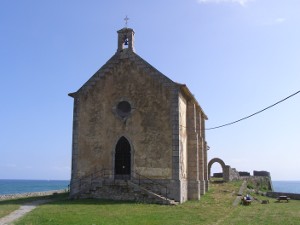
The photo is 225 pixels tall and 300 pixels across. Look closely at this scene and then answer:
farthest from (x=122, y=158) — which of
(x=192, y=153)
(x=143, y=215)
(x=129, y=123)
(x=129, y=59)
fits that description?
(x=143, y=215)

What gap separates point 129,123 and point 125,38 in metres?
6.18

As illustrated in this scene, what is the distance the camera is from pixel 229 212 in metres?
18.1

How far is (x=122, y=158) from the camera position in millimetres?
24125

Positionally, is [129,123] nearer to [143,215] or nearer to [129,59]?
[129,59]

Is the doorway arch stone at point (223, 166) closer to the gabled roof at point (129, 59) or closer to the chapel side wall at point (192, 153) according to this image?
the chapel side wall at point (192, 153)

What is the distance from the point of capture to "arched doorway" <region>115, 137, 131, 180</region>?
24000 mm

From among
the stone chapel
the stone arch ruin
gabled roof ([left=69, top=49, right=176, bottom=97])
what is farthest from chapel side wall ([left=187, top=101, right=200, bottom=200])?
the stone arch ruin

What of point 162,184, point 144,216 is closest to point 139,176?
point 162,184

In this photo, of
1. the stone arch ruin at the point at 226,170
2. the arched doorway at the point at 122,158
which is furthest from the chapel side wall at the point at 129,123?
the stone arch ruin at the point at 226,170

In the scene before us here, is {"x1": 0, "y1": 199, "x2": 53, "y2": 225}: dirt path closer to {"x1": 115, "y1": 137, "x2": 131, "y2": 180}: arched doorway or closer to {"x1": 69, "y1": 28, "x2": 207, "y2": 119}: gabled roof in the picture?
{"x1": 115, "y1": 137, "x2": 131, "y2": 180}: arched doorway

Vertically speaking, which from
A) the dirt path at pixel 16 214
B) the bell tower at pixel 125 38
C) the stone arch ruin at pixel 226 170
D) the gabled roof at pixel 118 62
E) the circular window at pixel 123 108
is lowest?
the dirt path at pixel 16 214

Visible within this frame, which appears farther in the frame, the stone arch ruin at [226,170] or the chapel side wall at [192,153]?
the stone arch ruin at [226,170]

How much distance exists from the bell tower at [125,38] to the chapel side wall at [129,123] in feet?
4.12

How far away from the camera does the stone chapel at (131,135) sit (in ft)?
74.7
